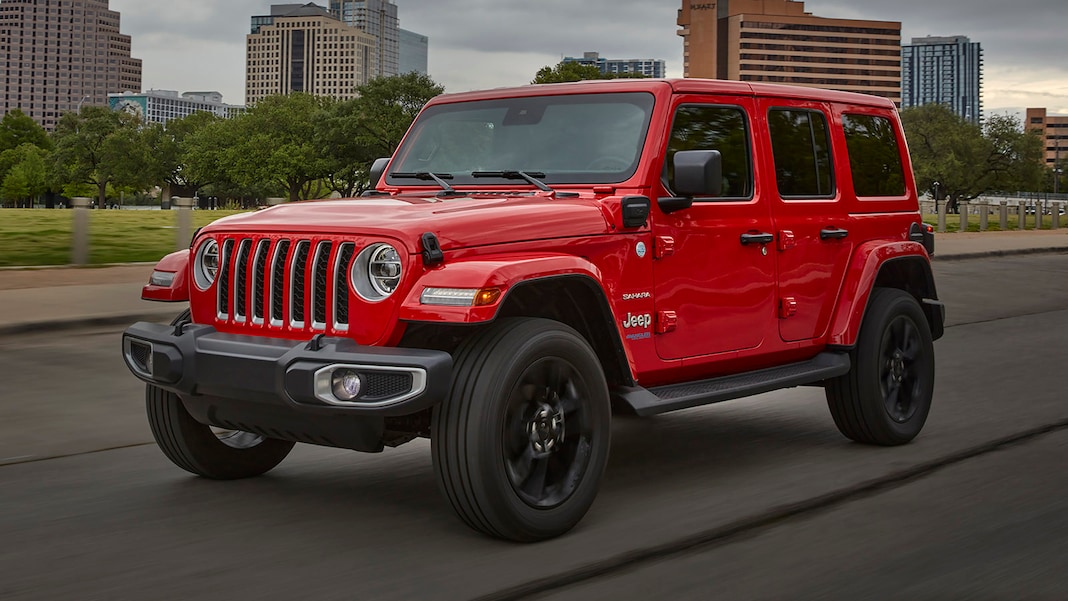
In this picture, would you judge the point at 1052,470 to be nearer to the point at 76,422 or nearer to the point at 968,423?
the point at 968,423

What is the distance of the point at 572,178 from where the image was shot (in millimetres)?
5809

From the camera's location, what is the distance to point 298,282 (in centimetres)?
491

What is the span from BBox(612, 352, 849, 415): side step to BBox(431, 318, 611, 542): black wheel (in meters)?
0.35

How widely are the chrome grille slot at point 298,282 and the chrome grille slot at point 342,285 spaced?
0.16 metres

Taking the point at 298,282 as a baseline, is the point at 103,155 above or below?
above

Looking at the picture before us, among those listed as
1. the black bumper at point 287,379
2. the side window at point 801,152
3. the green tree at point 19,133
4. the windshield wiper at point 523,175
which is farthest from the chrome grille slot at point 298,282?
the green tree at point 19,133

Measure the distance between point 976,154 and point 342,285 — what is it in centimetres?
8706

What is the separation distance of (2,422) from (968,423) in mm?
5839

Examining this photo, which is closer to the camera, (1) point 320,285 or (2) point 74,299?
(1) point 320,285

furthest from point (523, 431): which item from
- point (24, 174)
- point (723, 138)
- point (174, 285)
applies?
point (24, 174)

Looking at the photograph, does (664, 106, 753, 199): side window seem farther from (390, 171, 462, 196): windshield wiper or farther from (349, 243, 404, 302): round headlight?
(349, 243, 404, 302): round headlight

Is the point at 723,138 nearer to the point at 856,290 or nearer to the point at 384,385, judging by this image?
the point at 856,290

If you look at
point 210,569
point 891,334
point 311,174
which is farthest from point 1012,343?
point 311,174

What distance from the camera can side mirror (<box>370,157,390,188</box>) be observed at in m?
6.69
